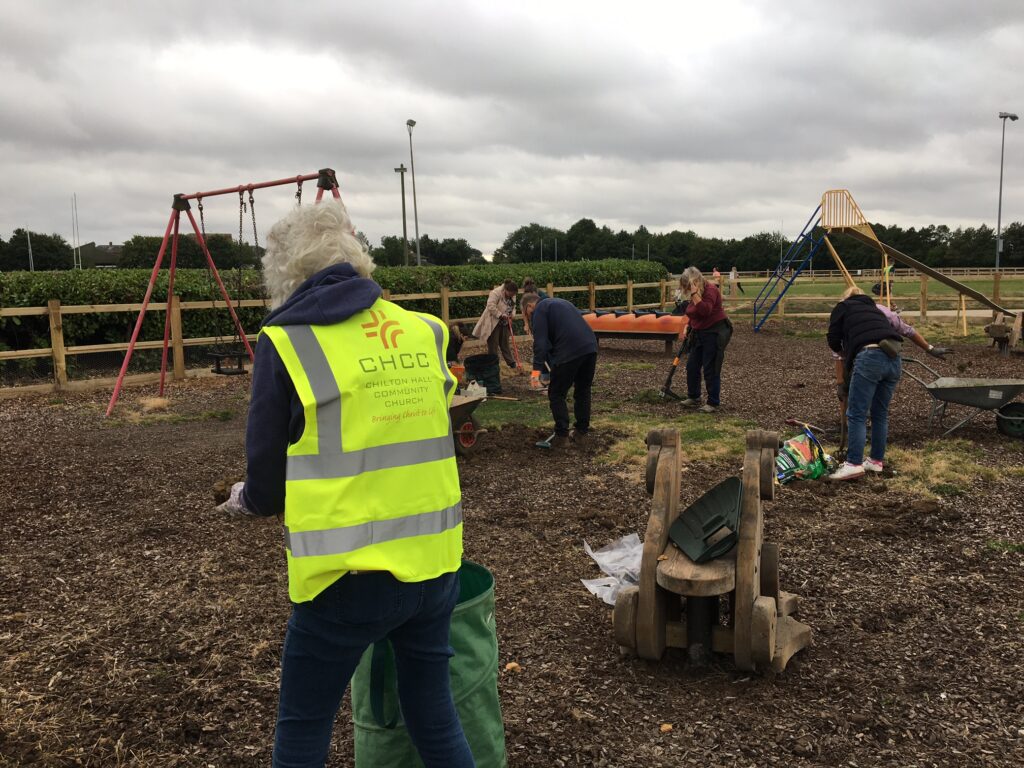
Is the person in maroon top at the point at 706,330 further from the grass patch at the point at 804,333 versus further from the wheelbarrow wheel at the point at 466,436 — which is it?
the grass patch at the point at 804,333

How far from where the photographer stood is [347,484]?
5.90 feet

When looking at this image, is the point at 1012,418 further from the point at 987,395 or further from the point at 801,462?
the point at 801,462

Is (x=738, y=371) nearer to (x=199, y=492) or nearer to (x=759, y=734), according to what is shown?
(x=199, y=492)

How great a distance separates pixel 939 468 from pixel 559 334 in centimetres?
339

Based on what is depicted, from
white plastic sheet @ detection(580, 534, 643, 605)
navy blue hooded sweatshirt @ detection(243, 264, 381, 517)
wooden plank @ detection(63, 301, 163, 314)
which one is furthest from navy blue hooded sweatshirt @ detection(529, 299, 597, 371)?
wooden plank @ detection(63, 301, 163, 314)

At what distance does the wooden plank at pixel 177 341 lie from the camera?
11.8 m

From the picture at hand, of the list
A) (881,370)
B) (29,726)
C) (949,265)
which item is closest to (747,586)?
(29,726)

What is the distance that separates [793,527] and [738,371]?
8.06 meters

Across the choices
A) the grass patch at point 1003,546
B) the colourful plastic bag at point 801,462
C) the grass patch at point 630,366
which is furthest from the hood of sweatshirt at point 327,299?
the grass patch at point 630,366

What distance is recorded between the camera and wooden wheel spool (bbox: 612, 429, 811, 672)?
3.11 meters

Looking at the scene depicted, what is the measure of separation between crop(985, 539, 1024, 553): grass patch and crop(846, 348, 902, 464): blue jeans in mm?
1393

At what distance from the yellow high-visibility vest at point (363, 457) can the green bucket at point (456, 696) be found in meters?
0.40

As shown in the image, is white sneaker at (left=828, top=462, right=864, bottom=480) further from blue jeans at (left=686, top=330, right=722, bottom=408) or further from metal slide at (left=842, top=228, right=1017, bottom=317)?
metal slide at (left=842, top=228, right=1017, bottom=317)

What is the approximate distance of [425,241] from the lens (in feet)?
243
